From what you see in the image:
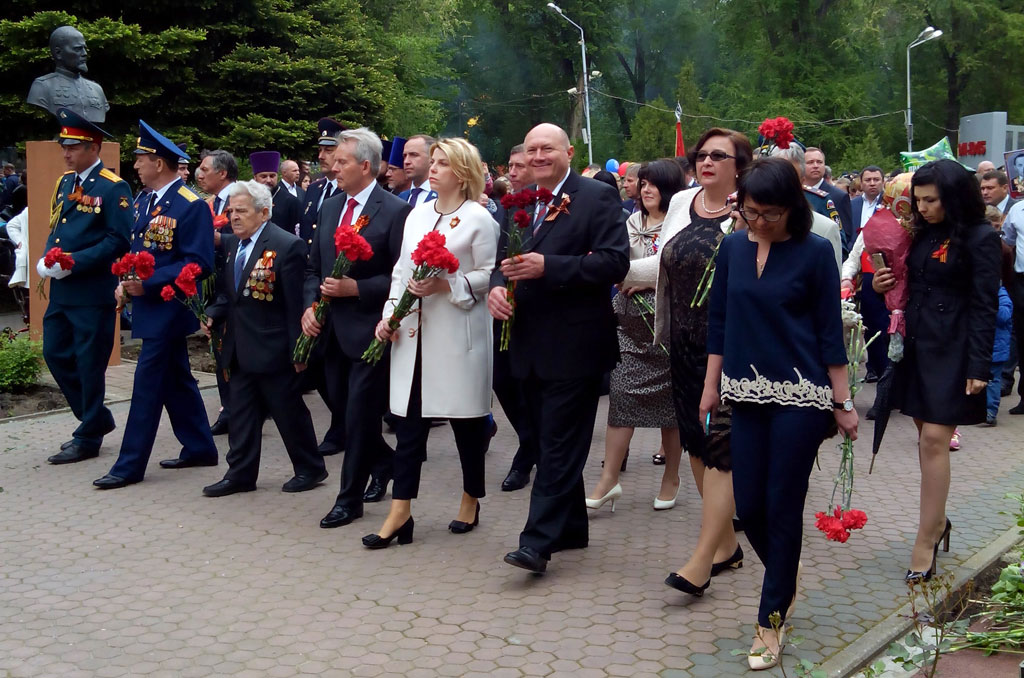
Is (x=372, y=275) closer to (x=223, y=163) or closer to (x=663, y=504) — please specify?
(x=663, y=504)

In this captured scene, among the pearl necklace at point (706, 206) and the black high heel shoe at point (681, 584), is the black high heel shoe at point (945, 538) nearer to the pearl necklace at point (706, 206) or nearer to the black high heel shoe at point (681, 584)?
the black high heel shoe at point (681, 584)

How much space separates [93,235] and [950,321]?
5.53 meters

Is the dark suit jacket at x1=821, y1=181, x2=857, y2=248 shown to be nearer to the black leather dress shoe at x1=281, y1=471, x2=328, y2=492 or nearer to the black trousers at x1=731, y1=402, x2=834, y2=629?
the black leather dress shoe at x1=281, y1=471, x2=328, y2=492

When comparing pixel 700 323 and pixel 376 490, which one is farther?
pixel 376 490

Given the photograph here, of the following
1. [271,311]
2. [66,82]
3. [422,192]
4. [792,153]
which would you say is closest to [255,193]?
[271,311]

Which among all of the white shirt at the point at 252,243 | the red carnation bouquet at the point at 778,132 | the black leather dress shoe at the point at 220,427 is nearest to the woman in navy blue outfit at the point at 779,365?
the red carnation bouquet at the point at 778,132

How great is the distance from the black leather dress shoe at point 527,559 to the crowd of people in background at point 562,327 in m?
0.01

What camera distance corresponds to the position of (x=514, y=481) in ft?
24.5

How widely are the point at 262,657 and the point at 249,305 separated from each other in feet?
10.2

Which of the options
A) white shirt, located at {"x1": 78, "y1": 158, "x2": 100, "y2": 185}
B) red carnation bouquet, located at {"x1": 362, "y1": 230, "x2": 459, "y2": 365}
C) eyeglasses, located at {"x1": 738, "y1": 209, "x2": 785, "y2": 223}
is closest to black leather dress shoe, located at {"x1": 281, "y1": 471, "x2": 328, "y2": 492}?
red carnation bouquet, located at {"x1": 362, "y1": 230, "x2": 459, "y2": 365}

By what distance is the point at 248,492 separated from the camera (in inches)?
292

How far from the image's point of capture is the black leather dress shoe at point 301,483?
24.3ft

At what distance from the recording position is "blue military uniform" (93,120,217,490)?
24.6 ft

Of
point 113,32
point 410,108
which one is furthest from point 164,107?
point 410,108
